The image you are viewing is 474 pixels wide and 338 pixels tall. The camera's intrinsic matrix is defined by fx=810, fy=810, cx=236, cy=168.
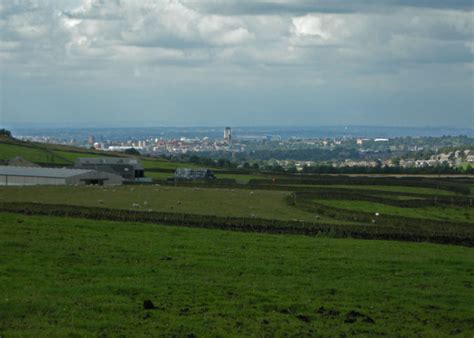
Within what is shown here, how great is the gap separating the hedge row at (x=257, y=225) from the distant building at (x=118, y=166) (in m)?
52.7

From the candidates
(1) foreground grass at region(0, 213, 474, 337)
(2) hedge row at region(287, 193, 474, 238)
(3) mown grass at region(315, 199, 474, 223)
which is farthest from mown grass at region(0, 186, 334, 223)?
(1) foreground grass at region(0, 213, 474, 337)

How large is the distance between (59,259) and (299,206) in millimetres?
34511

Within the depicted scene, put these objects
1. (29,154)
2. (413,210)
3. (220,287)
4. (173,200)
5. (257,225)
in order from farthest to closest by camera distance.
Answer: (29,154), (413,210), (173,200), (257,225), (220,287)

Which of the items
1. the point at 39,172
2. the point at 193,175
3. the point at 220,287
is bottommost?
the point at 193,175

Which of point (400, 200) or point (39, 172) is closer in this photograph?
point (400, 200)

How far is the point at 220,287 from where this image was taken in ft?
70.3

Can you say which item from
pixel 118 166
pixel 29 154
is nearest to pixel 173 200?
pixel 118 166

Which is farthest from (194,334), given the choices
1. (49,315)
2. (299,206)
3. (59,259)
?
(299,206)

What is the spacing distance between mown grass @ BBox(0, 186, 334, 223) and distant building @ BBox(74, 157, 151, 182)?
3259 centimetres

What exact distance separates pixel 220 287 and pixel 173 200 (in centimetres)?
3652

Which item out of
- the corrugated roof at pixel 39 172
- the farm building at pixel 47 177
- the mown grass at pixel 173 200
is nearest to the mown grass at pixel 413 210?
the mown grass at pixel 173 200

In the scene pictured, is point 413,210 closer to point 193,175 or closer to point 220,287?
point 193,175

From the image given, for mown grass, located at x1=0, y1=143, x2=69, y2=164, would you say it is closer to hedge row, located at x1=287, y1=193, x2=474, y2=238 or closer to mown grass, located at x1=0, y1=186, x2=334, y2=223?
mown grass, located at x1=0, y1=186, x2=334, y2=223

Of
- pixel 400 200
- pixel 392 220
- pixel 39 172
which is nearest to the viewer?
pixel 392 220
